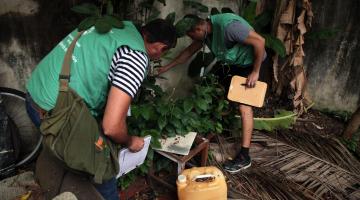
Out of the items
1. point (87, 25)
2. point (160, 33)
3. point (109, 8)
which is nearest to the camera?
point (160, 33)

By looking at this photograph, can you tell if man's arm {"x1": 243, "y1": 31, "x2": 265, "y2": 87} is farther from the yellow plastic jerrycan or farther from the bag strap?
the bag strap

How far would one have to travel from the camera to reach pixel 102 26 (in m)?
2.39

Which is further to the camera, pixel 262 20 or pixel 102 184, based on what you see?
pixel 262 20

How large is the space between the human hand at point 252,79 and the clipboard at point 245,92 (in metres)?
0.05

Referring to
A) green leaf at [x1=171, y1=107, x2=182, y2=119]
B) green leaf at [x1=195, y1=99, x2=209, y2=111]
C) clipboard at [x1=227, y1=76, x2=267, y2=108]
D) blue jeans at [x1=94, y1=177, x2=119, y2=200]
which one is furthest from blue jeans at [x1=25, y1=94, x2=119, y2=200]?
clipboard at [x1=227, y1=76, x2=267, y2=108]

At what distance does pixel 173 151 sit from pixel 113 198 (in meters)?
0.75

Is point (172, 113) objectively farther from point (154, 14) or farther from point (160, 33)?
point (160, 33)

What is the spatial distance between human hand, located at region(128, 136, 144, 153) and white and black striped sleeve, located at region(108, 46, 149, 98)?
468 mm

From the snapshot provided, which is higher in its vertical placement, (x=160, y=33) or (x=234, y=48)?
(x=160, y=33)

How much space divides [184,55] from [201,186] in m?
1.51

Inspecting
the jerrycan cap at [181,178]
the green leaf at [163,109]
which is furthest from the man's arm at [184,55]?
the jerrycan cap at [181,178]

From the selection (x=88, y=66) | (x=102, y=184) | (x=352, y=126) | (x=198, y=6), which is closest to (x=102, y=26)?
(x=88, y=66)

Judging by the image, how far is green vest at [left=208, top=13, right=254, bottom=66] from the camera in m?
3.46

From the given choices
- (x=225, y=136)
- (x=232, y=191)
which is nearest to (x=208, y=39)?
(x=225, y=136)
